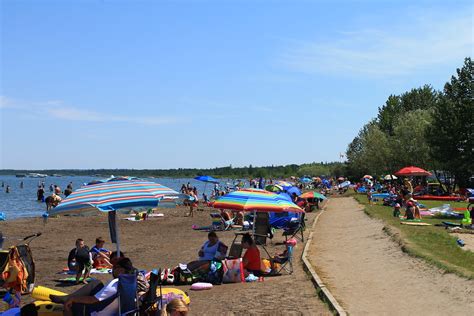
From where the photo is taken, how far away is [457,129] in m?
40.7

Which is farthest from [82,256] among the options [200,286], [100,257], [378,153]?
[378,153]

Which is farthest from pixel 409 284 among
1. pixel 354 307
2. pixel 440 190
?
pixel 440 190

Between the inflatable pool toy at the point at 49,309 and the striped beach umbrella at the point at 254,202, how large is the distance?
16.6 ft

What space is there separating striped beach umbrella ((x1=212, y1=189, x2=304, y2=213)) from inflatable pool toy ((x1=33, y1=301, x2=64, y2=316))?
5048 millimetres

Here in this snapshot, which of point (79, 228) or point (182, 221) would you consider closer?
point (79, 228)

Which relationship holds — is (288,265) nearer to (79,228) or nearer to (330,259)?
(330,259)

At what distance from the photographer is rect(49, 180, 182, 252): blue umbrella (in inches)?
349

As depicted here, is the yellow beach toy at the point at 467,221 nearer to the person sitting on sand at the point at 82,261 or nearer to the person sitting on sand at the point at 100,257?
the person sitting on sand at the point at 100,257

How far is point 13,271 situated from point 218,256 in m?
4.41

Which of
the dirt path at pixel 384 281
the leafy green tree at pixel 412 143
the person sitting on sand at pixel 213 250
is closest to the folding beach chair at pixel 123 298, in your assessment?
the dirt path at pixel 384 281

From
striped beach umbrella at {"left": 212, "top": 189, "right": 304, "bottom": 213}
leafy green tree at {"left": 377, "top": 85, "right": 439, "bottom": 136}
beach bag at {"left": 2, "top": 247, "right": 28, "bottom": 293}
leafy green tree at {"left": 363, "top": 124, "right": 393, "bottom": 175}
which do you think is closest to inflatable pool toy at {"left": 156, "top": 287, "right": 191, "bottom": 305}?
beach bag at {"left": 2, "top": 247, "right": 28, "bottom": 293}

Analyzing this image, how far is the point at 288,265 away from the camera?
13.9 metres

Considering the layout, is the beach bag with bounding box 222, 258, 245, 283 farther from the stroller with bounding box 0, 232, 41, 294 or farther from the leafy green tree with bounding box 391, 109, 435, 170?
the leafy green tree with bounding box 391, 109, 435, 170

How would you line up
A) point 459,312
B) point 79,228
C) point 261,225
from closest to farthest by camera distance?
point 459,312, point 261,225, point 79,228
